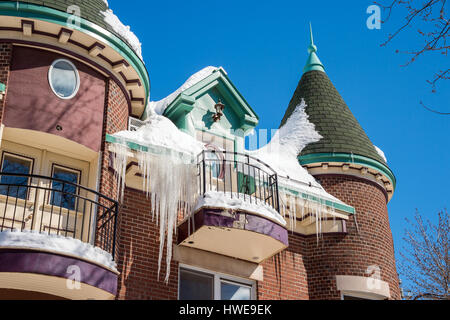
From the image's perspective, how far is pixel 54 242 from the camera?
30.4 ft

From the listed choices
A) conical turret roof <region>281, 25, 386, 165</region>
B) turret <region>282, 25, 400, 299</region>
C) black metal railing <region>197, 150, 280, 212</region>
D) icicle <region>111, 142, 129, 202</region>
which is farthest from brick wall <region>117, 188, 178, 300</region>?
conical turret roof <region>281, 25, 386, 165</region>

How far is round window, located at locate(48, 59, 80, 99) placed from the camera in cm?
1146

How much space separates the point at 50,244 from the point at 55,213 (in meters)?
1.68

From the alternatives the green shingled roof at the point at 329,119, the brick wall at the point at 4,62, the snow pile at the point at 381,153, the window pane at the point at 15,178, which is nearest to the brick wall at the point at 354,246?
the green shingled roof at the point at 329,119

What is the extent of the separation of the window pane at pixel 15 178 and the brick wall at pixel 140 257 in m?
1.91

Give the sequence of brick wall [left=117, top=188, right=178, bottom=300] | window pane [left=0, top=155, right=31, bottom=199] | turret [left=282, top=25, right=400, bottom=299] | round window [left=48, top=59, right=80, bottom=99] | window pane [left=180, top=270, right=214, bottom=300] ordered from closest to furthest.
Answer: window pane [left=0, top=155, right=31, bottom=199], brick wall [left=117, top=188, right=178, bottom=300], round window [left=48, top=59, right=80, bottom=99], window pane [left=180, top=270, right=214, bottom=300], turret [left=282, top=25, right=400, bottom=299]

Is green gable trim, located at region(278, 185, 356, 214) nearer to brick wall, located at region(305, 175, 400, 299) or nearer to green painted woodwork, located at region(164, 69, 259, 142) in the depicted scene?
brick wall, located at region(305, 175, 400, 299)

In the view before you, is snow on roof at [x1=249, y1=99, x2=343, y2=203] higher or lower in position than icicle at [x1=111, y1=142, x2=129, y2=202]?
higher

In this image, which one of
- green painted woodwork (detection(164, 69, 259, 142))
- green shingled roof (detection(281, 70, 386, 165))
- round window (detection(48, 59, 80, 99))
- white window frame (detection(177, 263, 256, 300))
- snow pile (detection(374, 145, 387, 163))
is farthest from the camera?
snow pile (detection(374, 145, 387, 163))

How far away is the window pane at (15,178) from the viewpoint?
10.5 m

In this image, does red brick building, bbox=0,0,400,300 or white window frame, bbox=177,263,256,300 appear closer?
red brick building, bbox=0,0,400,300

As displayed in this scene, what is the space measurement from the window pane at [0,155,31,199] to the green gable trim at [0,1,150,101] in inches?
104

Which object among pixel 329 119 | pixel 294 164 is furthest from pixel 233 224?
pixel 329 119

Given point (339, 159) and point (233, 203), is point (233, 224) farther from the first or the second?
point (339, 159)
